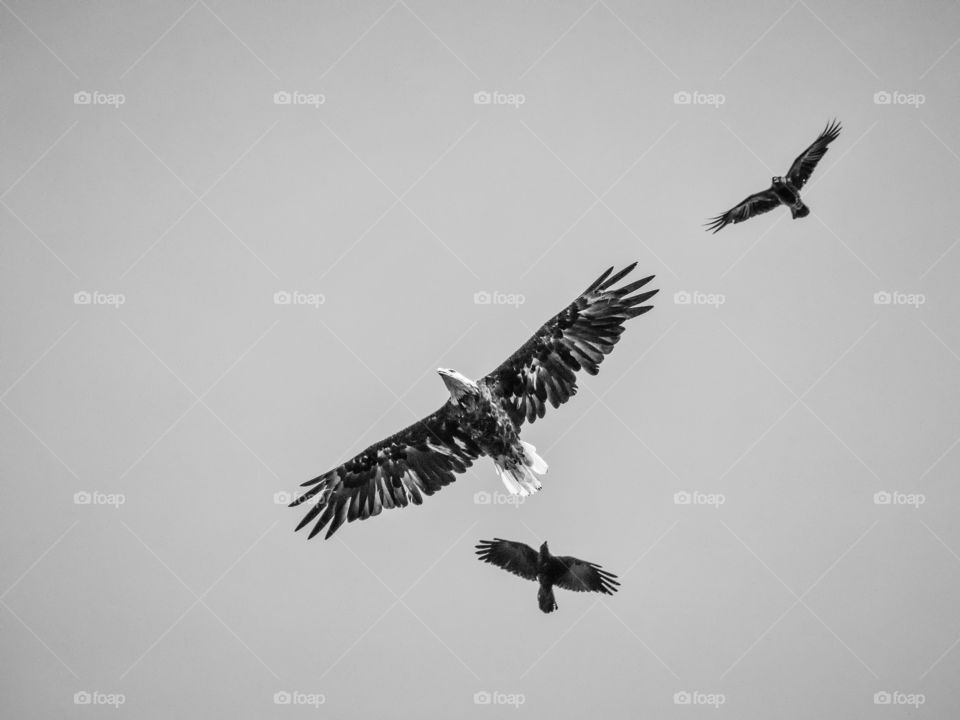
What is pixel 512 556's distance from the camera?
40.4 ft

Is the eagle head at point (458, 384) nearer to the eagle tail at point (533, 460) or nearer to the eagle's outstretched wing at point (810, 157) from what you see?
the eagle tail at point (533, 460)

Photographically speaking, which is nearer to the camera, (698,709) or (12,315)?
(698,709)

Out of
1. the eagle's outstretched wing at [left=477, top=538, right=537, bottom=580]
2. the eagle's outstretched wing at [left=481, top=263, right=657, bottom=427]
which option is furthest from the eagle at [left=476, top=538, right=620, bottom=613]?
the eagle's outstretched wing at [left=481, top=263, right=657, bottom=427]

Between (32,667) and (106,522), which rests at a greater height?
(106,522)

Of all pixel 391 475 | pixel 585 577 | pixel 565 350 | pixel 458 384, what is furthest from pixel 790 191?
pixel 391 475

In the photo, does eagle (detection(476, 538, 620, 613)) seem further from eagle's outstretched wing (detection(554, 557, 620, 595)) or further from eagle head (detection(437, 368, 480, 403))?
eagle head (detection(437, 368, 480, 403))

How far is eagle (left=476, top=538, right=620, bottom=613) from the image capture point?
12078 mm

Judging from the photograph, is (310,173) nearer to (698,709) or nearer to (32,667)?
(32,667)

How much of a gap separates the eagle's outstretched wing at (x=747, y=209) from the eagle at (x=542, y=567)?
5.42m

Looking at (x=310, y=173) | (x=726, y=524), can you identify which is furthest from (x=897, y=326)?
(x=310, y=173)

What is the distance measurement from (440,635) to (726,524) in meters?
6.86

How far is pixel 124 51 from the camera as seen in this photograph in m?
25.1

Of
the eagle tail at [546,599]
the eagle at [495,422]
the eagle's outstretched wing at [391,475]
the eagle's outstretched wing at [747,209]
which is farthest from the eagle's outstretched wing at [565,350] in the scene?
the eagle's outstretched wing at [747,209]

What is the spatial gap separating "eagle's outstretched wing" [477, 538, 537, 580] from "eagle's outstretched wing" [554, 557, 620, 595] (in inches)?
15.7
